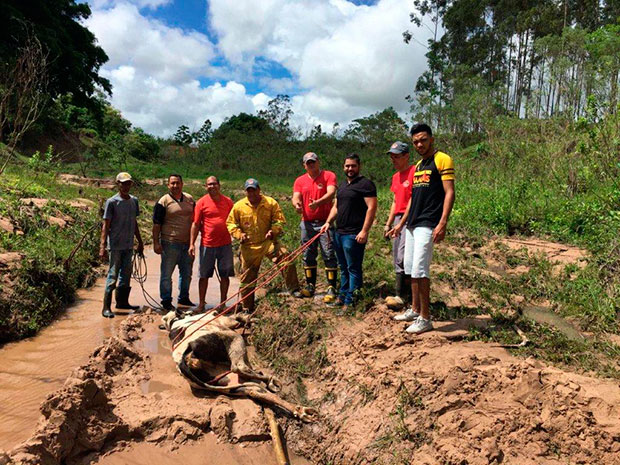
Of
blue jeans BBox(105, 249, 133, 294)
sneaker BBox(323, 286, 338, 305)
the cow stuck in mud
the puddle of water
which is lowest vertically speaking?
the cow stuck in mud

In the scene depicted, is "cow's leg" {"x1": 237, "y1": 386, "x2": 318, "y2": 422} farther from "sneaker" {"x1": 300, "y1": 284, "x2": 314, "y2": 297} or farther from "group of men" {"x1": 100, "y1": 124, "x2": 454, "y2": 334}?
"sneaker" {"x1": 300, "y1": 284, "x2": 314, "y2": 297}

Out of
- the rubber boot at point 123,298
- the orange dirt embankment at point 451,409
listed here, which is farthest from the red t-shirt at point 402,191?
the rubber boot at point 123,298

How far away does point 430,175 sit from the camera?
3.81m

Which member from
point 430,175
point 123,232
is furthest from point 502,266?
point 123,232

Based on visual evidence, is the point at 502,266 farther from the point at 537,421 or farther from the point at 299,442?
the point at 299,442

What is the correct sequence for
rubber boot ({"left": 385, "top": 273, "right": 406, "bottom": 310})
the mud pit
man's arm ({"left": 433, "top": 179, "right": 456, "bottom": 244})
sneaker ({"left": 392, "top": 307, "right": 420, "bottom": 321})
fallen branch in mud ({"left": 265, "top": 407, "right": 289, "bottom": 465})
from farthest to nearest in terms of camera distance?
1. rubber boot ({"left": 385, "top": 273, "right": 406, "bottom": 310})
2. sneaker ({"left": 392, "top": 307, "right": 420, "bottom": 321})
3. man's arm ({"left": 433, "top": 179, "right": 456, "bottom": 244})
4. fallen branch in mud ({"left": 265, "top": 407, "right": 289, "bottom": 465})
5. the mud pit

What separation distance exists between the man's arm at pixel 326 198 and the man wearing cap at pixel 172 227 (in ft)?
5.82

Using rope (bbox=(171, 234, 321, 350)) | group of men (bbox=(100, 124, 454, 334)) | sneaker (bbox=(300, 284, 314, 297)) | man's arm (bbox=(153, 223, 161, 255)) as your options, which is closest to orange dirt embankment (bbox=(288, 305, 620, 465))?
group of men (bbox=(100, 124, 454, 334))

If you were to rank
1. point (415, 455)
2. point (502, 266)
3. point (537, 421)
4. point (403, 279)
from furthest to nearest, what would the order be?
point (502, 266) < point (403, 279) < point (415, 455) < point (537, 421)

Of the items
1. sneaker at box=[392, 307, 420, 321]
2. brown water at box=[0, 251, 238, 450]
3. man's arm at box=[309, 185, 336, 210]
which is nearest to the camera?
brown water at box=[0, 251, 238, 450]

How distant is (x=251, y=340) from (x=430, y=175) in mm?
2843

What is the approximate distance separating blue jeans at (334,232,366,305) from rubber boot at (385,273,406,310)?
43 centimetres

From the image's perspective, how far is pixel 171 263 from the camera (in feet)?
18.7

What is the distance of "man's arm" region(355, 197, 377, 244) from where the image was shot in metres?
4.61
